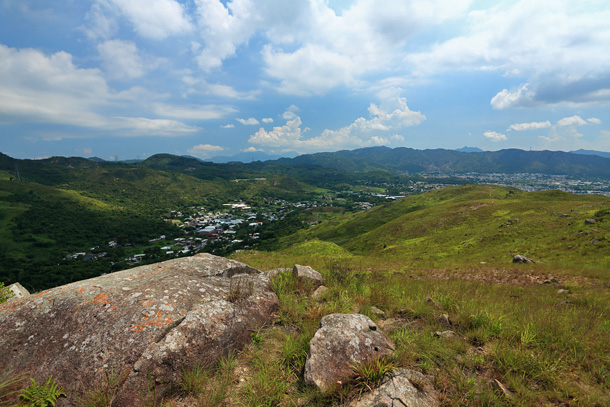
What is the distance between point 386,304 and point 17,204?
279 m

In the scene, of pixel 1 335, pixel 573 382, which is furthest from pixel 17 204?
pixel 573 382

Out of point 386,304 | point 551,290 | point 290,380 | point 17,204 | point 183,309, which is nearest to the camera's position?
point 290,380

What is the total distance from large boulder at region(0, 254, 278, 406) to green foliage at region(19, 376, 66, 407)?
0.68ft

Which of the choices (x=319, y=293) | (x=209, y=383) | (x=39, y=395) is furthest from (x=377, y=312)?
(x=39, y=395)

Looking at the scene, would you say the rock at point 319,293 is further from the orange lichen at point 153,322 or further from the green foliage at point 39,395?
the green foliage at point 39,395

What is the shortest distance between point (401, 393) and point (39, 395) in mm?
7117

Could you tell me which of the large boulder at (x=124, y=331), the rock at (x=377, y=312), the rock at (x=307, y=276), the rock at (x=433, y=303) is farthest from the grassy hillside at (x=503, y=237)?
the large boulder at (x=124, y=331)

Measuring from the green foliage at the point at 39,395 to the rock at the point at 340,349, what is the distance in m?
5.19

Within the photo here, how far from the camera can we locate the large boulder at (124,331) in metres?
5.21

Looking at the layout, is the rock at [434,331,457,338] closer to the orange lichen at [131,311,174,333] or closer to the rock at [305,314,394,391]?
the rock at [305,314,394,391]

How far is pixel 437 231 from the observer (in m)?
55.0

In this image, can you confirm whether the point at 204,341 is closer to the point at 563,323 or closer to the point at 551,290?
the point at 563,323

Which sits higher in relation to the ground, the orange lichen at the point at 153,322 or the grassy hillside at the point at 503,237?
the orange lichen at the point at 153,322

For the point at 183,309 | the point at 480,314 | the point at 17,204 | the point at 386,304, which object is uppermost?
the point at 183,309
